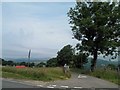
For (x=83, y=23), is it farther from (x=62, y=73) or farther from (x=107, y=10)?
(x=62, y=73)

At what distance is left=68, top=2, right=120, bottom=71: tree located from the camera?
114 feet

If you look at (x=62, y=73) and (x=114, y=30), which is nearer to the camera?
(x=62, y=73)

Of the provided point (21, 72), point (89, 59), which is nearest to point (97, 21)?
point (89, 59)

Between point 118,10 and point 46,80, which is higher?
point 118,10

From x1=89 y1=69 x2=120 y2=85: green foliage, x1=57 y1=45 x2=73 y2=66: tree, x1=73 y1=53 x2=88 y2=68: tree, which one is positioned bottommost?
x1=89 y1=69 x2=120 y2=85: green foliage

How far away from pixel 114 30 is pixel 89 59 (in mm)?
5642

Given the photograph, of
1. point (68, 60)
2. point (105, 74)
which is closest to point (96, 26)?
point (105, 74)

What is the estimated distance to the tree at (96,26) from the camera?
114 feet

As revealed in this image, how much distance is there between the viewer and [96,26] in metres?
34.7

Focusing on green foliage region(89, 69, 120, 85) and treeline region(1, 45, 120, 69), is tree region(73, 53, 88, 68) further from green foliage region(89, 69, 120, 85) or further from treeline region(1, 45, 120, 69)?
green foliage region(89, 69, 120, 85)

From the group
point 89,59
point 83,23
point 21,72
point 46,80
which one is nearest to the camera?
point 46,80

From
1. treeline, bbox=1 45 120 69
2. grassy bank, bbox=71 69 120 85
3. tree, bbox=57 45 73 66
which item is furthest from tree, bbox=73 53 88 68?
tree, bbox=57 45 73 66

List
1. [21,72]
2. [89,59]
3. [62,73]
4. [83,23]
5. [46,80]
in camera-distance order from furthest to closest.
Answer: [89,59] → [83,23] → [62,73] → [21,72] → [46,80]

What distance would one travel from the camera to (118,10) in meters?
35.6
